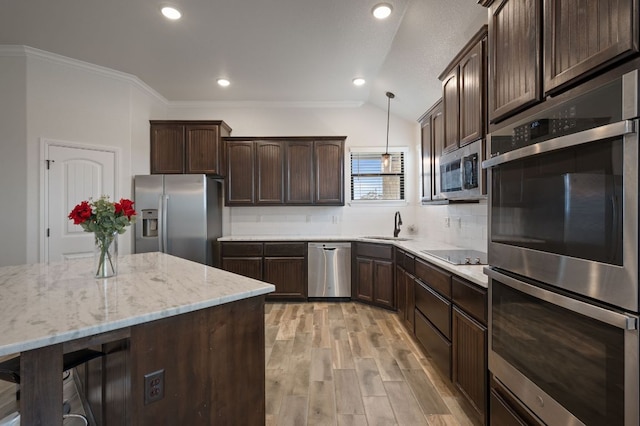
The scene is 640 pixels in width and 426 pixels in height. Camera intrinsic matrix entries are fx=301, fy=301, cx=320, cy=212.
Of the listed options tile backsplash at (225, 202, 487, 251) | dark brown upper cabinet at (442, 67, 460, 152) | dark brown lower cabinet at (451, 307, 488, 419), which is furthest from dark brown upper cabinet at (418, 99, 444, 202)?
tile backsplash at (225, 202, 487, 251)

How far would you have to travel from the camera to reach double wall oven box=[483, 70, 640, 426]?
81 centimetres

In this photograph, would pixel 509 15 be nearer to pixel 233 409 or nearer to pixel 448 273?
pixel 448 273

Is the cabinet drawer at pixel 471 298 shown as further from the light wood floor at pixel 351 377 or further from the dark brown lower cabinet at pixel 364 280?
the dark brown lower cabinet at pixel 364 280

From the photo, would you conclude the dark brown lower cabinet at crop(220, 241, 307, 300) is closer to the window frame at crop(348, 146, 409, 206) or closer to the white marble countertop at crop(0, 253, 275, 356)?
the window frame at crop(348, 146, 409, 206)

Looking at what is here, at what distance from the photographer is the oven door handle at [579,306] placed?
2.62ft

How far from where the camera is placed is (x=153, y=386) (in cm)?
113

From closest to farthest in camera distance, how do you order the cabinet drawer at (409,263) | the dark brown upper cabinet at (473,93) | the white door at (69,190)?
1. the dark brown upper cabinet at (473,93)
2. the cabinet drawer at (409,263)
3. the white door at (69,190)

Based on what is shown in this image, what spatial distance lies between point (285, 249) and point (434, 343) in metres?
2.37

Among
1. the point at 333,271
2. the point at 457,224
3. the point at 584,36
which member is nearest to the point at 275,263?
the point at 333,271

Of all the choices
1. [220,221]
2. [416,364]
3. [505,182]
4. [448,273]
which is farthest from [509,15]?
[220,221]

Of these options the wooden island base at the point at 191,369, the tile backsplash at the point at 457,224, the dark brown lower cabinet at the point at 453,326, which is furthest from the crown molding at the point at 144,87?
the wooden island base at the point at 191,369

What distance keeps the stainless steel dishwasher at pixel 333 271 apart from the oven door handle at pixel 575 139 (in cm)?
305

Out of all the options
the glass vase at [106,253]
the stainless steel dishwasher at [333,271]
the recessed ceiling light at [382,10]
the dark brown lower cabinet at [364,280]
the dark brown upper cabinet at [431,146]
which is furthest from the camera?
the stainless steel dishwasher at [333,271]

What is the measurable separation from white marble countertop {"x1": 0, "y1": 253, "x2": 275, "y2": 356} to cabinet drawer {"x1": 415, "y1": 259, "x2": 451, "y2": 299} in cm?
130
